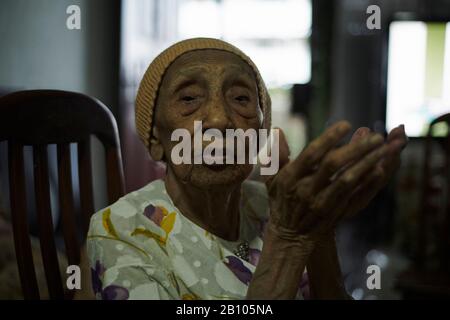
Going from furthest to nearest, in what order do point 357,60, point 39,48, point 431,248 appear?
point 357,60 < point 431,248 < point 39,48

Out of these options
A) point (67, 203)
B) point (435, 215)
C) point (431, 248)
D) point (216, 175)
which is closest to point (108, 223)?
point (216, 175)

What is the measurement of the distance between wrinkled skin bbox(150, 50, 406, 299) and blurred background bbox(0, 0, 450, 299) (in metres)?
0.38

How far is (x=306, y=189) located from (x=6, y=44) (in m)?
1.13

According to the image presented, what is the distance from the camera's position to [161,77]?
2.60 ft

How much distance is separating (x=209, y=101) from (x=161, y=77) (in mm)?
95

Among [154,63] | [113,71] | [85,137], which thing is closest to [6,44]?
[85,137]

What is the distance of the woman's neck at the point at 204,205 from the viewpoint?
2.72 feet

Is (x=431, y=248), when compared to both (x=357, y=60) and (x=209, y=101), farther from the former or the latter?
(x=357, y=60)

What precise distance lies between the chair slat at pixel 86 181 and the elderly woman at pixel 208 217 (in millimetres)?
264

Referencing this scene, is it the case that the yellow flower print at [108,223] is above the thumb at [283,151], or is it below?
below

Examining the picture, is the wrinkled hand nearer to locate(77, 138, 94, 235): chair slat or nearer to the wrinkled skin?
the wrinkled skin

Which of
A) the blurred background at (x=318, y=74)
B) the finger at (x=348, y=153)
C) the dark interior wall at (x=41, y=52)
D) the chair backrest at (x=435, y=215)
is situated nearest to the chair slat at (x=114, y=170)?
the dark interior wall at (x=41, y=52)

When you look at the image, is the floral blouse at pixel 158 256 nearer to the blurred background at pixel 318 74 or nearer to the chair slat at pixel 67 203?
the chair slat at pixel 67 203

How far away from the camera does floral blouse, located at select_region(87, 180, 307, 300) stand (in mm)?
715
